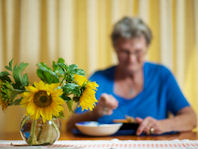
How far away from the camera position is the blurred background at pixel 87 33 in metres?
2.01

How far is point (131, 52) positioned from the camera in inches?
67.6

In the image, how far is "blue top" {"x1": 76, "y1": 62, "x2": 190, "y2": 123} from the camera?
168 cm

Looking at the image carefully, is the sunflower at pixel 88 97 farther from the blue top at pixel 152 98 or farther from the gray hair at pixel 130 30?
the gray hair at pixel 130 30

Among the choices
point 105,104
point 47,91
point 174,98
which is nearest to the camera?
point 47,91

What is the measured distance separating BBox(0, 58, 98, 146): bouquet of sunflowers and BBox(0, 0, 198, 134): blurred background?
1268 mm

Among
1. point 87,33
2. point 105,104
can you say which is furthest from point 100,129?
point 87,33

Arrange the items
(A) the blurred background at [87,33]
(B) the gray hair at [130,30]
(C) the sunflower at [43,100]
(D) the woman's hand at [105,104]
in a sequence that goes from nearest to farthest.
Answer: (C) the sunflower at [43,100]
(D) the woman's hand at [105,104]
(B) the gray hair at [130,30]
(A) the blurred background at [87,33]

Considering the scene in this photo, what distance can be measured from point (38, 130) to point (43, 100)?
0.12 metres

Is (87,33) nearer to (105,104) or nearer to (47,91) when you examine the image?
(105,104)

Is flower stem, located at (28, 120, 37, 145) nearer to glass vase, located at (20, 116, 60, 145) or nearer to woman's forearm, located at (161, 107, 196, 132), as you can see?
glass vase, located at (20, 116, 60, 145)

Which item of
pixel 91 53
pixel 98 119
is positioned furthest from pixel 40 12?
pixel 98 119

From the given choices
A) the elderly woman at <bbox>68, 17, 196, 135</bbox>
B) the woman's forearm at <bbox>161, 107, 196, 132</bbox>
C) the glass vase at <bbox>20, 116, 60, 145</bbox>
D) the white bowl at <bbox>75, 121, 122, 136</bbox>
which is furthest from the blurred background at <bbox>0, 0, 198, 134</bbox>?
the glass vase at <bbox>20, 116, 60, 145</bbox>

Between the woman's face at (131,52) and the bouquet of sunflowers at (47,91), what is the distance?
931mm

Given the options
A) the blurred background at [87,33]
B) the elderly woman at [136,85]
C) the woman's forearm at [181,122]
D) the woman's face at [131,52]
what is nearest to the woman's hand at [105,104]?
the elderly woman at [136,85]
